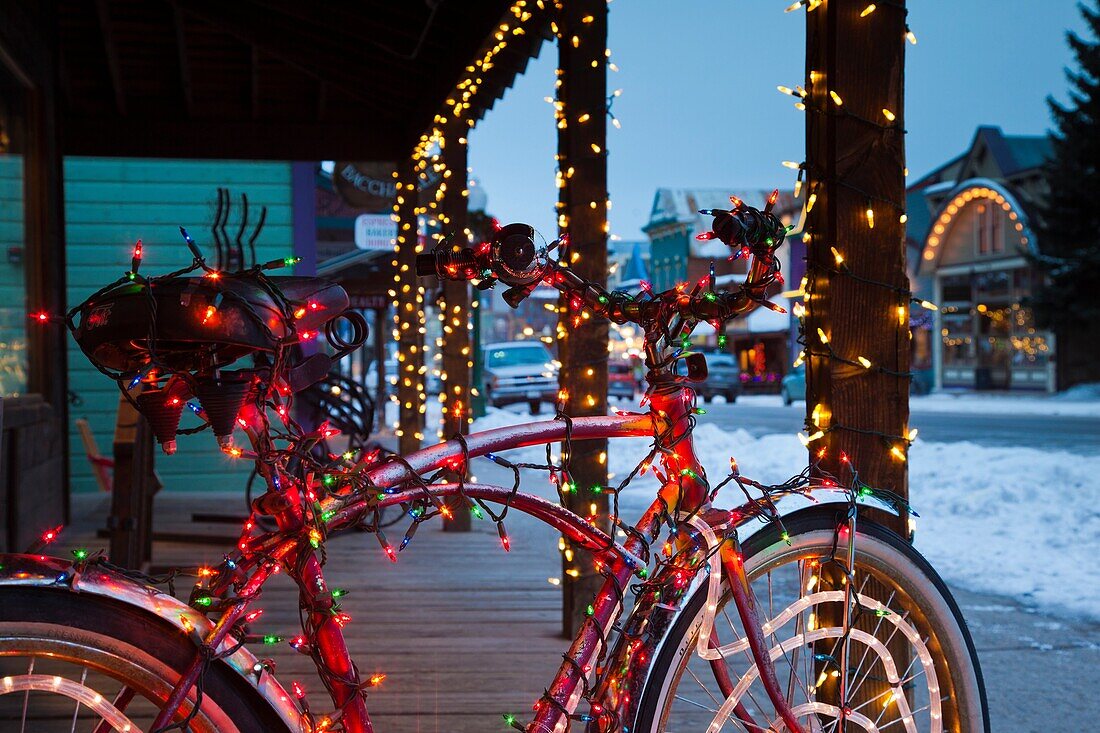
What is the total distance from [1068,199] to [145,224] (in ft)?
77.5

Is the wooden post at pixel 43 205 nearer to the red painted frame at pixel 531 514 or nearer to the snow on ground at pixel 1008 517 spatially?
the snow on ground at pixel 1008 517

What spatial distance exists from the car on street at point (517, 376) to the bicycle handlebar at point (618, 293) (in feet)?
57.9

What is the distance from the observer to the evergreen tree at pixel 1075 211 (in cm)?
2512

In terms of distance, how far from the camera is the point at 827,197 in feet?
7.34

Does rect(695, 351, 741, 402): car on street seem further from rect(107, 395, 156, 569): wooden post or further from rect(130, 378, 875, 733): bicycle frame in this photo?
rect(130, 378, 875, 733): bicycle frame

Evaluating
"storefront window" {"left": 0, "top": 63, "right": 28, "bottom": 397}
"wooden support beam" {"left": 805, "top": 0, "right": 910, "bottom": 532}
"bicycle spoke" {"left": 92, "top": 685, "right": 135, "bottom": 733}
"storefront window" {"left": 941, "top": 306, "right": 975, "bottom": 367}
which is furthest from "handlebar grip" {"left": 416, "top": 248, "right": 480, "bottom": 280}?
"storefront window" {"left": 941, "top": 306, "right": 975, "bottom": 367}

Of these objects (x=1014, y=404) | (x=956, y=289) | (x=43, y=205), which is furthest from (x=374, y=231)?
Answer: (x=956, y=289)

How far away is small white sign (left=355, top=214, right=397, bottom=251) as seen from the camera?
13328 mm

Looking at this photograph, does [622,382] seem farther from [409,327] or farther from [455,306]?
[455,306]

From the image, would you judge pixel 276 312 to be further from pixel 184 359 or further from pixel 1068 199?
pixel 1068 199

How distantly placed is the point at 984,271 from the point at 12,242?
29.5 metres

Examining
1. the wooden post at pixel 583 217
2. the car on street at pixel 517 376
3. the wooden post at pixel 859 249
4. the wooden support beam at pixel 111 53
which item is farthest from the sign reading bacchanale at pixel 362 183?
the wooden post at pixel 859 249

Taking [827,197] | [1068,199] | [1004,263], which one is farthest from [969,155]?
[827,197]

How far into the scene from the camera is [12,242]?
5.38m
